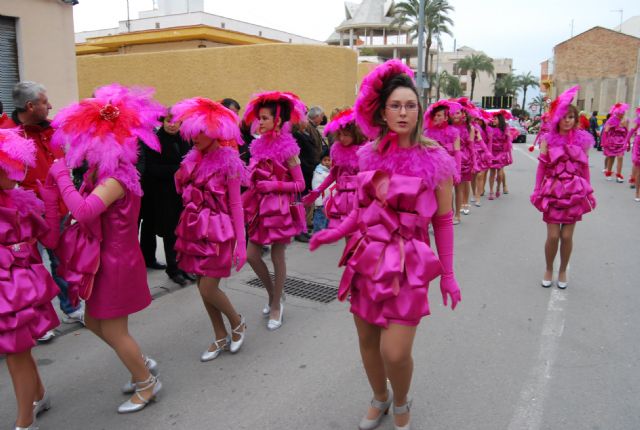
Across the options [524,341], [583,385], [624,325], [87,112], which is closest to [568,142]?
[624,325]

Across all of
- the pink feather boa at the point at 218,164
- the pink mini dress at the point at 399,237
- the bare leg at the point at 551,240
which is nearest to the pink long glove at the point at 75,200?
the pink feather boa at the point at 218,164

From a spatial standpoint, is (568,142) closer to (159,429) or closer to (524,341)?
(524,341)

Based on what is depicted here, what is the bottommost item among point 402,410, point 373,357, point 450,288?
point 402,410

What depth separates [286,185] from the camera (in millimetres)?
4590

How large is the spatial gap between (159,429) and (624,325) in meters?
3.97

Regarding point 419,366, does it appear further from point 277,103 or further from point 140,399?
point 277,103

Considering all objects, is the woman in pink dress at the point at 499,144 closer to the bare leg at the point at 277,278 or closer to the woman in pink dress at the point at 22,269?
the bare leg at the point at 277,278

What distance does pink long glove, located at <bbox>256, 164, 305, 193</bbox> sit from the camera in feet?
15.0

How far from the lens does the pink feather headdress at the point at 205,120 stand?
3.60m

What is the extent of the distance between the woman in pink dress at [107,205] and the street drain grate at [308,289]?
8.12 ft

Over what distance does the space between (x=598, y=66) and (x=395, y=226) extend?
57.6 m

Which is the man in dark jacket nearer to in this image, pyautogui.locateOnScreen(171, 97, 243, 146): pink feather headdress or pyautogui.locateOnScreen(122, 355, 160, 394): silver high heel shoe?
pyautogui.locateOnScreen(171, 97, 243, 146): pink feather headdress

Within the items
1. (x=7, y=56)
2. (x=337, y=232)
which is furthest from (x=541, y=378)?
(x=7, y=56)

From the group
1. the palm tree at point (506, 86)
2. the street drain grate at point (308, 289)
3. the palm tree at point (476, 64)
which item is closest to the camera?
the street drain grate at point (308, 289)
